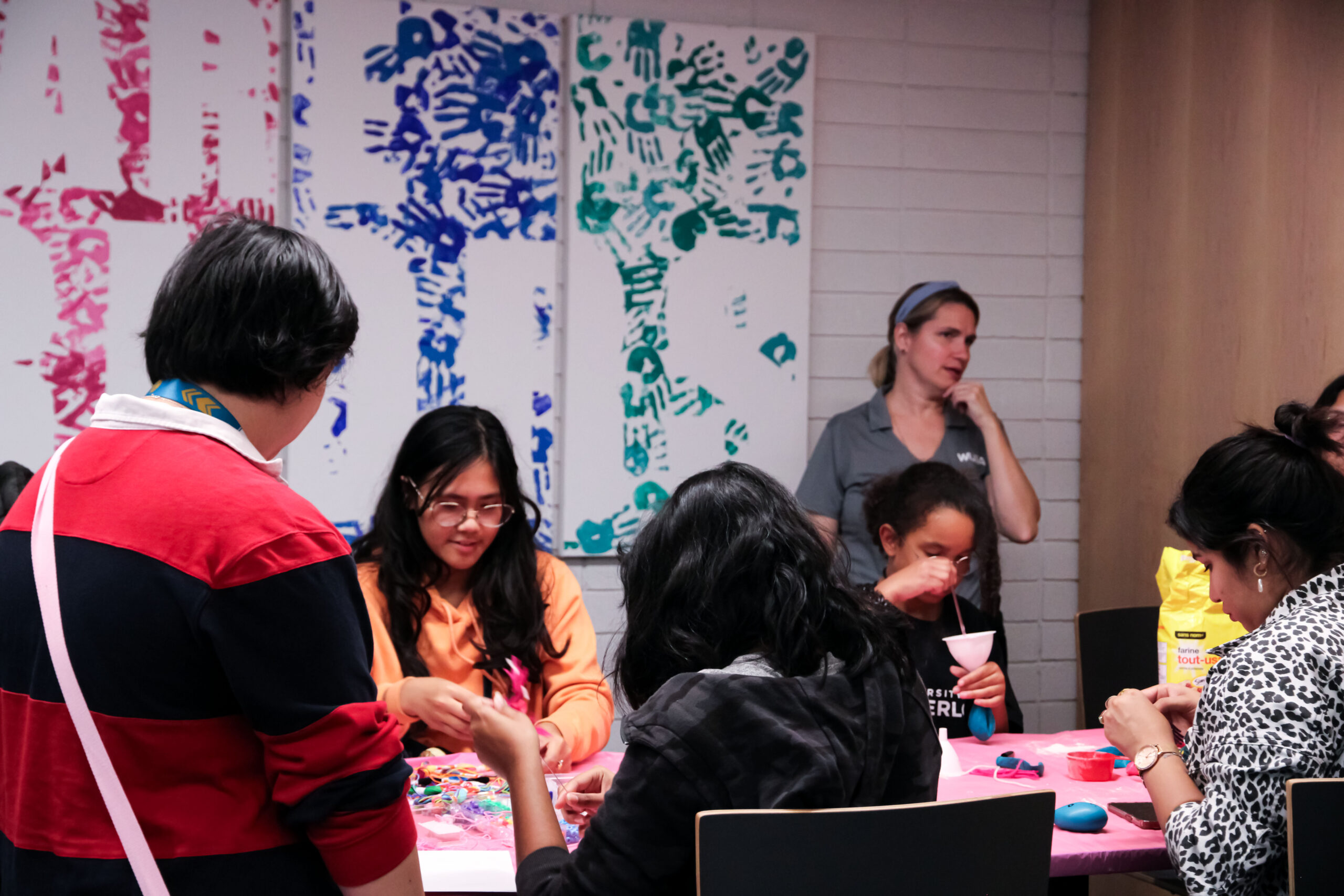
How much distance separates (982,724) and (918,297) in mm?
1525

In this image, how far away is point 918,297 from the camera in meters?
3.40

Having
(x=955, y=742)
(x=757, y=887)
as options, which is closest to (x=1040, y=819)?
(x=757, y=887)

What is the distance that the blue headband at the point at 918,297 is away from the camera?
3379 mm

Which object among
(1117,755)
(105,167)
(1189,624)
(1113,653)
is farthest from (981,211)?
(105,167)

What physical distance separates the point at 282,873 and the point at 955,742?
159 centimetres

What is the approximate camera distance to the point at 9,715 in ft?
3.51

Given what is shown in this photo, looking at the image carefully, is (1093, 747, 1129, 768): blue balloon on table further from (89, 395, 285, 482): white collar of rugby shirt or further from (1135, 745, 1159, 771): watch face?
(89, 395, 285, 482): white collar of rugby shirt

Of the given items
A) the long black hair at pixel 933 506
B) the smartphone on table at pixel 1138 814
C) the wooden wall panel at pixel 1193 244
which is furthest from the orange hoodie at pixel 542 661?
the wooden wall panel at pixel 1193 244

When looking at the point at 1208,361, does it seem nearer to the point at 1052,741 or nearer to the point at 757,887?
the point at 1052,741

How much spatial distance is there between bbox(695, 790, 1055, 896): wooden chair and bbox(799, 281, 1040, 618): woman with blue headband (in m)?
2.02

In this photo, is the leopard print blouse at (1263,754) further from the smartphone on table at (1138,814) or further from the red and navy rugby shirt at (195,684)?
the red and navy rugby shirt at (195,684)

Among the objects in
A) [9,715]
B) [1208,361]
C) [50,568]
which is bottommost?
[9,715]

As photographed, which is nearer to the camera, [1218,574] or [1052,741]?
[1218,574]

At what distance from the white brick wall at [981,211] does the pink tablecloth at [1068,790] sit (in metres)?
1.50
